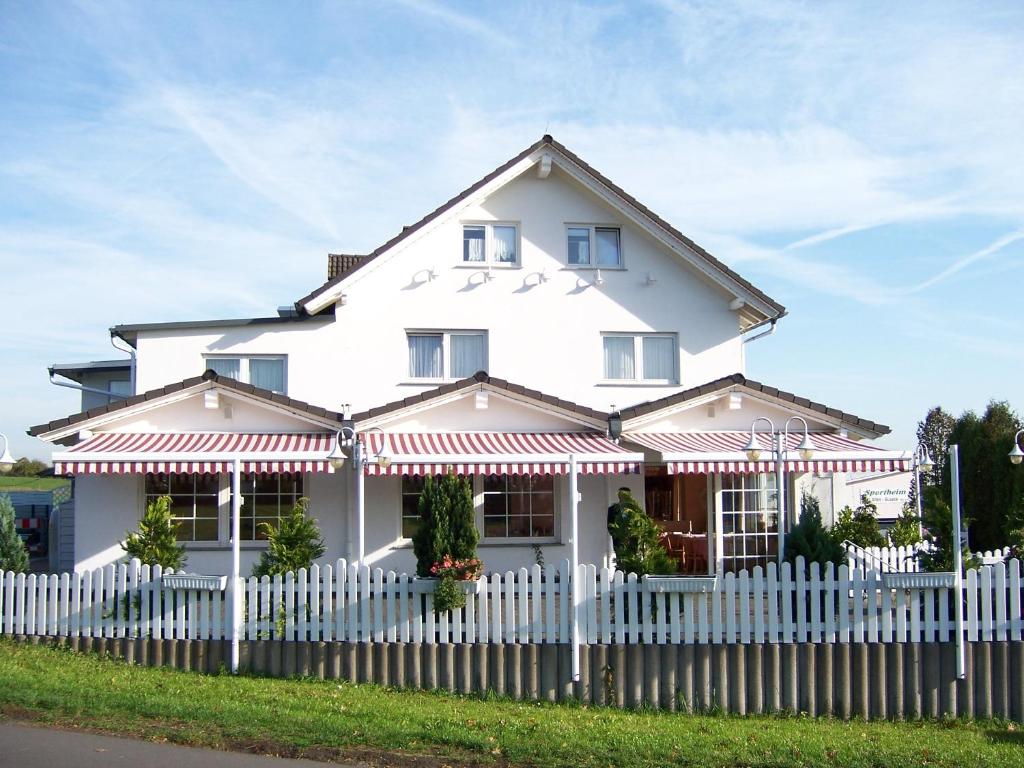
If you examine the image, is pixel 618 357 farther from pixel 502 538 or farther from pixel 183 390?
pixel 183 390

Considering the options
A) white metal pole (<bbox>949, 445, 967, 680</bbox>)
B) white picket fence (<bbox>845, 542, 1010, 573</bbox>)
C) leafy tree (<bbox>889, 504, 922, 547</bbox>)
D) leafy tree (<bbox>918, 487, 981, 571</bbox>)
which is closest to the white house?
white picket fence (<bbox>845, 542, 1010, 573</bbox>)

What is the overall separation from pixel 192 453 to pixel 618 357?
990 centimetres

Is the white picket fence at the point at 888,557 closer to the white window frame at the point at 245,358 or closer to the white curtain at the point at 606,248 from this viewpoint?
the white curtain at the point at 606,248

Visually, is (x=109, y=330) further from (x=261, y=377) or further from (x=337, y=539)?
(x=337, y=539)

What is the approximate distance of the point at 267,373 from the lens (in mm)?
22094

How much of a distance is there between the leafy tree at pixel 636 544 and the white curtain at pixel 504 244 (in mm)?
8688

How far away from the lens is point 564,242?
23.3 m

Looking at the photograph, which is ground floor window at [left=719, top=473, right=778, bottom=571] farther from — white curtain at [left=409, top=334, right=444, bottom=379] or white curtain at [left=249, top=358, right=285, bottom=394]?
white curtain at [left=249, top=358, right=285, bottom=394]

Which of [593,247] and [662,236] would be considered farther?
[593,247]

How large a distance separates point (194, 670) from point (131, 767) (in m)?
5.29

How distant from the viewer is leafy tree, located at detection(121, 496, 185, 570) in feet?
53.5

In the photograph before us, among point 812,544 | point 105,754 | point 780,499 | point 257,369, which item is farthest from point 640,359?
point 105,754

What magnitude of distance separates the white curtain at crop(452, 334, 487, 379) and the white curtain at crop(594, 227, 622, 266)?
11.0 ft

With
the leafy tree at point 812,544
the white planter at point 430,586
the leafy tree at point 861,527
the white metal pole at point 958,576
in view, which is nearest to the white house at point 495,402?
the leafy tree at point 861,527
